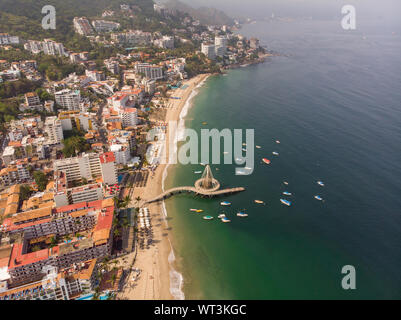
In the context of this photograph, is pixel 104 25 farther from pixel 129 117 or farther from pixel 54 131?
pixel 54 131

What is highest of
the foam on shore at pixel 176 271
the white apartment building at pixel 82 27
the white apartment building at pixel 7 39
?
the white apartment building at pixel 82 27

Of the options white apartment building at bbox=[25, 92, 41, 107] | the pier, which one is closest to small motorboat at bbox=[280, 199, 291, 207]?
the pier

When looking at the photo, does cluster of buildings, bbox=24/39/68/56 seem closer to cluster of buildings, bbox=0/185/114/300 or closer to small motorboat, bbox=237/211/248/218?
cluster of buildings, bbox=0/185/114/300

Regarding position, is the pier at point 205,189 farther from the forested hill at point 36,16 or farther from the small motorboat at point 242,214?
the forested hill at point 36,16

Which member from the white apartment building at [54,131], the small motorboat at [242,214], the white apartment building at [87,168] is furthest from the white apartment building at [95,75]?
the small motorboat at [242,214]

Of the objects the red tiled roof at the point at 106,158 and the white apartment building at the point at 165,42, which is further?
the white apartment building at the point at 165,42

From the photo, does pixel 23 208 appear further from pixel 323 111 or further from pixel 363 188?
pixel 323 111

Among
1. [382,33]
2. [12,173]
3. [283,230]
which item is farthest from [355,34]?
[12,173]

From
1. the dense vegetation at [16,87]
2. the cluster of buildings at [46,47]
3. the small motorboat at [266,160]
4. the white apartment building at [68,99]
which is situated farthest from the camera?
the cluster of buildings at [46,47]
